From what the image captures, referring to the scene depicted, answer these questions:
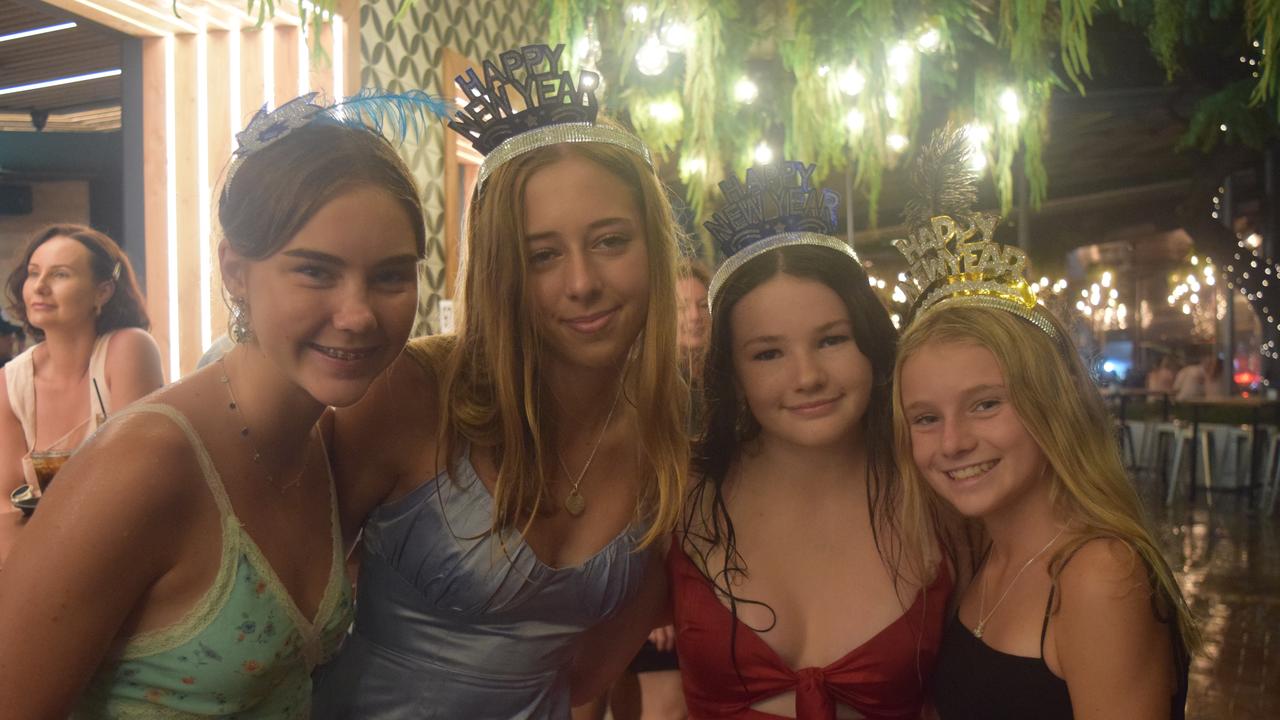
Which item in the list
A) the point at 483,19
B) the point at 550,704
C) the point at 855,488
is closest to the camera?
the point at 550,704

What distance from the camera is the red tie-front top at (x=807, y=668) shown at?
179 centimetres

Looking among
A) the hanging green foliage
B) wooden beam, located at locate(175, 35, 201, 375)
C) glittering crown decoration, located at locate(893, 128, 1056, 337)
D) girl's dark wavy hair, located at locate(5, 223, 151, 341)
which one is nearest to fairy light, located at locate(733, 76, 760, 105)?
the hanging green foliage

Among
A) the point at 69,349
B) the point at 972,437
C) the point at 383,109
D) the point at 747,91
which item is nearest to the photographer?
the point at 383,109

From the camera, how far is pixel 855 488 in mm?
2029

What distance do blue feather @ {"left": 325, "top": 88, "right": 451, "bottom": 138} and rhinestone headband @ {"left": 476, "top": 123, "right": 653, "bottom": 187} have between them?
0.40ft

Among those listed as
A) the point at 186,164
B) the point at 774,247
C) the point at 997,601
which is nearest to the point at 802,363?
the point at 774,247

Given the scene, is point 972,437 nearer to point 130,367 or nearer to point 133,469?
point 133,469

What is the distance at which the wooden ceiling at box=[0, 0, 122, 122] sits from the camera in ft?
11.5

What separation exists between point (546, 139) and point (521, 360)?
41 cm

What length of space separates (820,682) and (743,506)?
0.40 meters

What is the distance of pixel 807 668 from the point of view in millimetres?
1816

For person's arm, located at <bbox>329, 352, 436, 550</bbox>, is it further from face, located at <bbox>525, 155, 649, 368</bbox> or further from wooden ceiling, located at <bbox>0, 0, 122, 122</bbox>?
wooden ceiling, located at <bbox>0, 0, 122, 122</bbox>

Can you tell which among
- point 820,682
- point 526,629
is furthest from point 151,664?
point 820,682

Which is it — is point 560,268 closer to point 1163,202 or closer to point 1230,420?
point 1230,420
